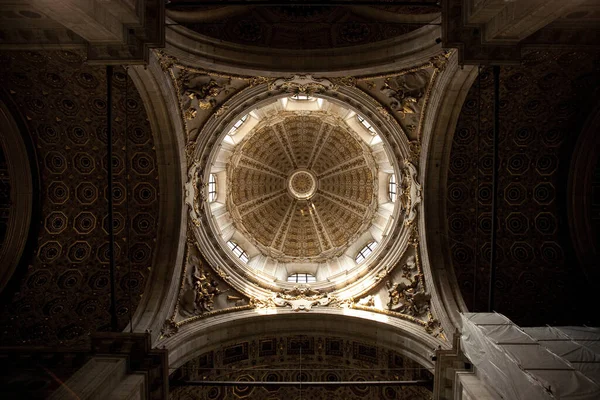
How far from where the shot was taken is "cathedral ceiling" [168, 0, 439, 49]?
1423 cm

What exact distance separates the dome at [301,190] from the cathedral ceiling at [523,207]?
4.36 m

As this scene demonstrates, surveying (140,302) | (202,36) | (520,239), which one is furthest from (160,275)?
(520,239)

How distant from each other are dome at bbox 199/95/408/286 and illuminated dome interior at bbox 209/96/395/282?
61 millimetres

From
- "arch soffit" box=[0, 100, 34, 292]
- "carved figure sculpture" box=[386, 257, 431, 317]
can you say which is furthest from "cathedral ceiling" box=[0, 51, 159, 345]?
"carved figure sculpture" box=[386, 257, 431, 317]

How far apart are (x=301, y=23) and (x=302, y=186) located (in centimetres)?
1470

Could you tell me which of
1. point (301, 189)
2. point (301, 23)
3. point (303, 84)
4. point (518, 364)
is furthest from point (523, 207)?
point (301, 189)

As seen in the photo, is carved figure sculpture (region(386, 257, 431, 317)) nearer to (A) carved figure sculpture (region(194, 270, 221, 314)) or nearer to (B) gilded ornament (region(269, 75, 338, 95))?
(A) carved figure sculpture (region(194, 270, 221, 314))

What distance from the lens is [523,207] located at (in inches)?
650

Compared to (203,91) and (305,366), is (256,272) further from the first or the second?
(203,91)

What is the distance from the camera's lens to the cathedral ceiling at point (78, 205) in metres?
14.4

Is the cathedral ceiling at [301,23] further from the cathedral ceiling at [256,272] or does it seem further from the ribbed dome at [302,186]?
the ribbed dome at [302,186]

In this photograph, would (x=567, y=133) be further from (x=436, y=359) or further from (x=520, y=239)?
(x=436, y=359)

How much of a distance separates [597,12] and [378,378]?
15.0 meters

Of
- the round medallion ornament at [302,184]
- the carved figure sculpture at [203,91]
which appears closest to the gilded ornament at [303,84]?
the carved figure sculpture at [203,91]
